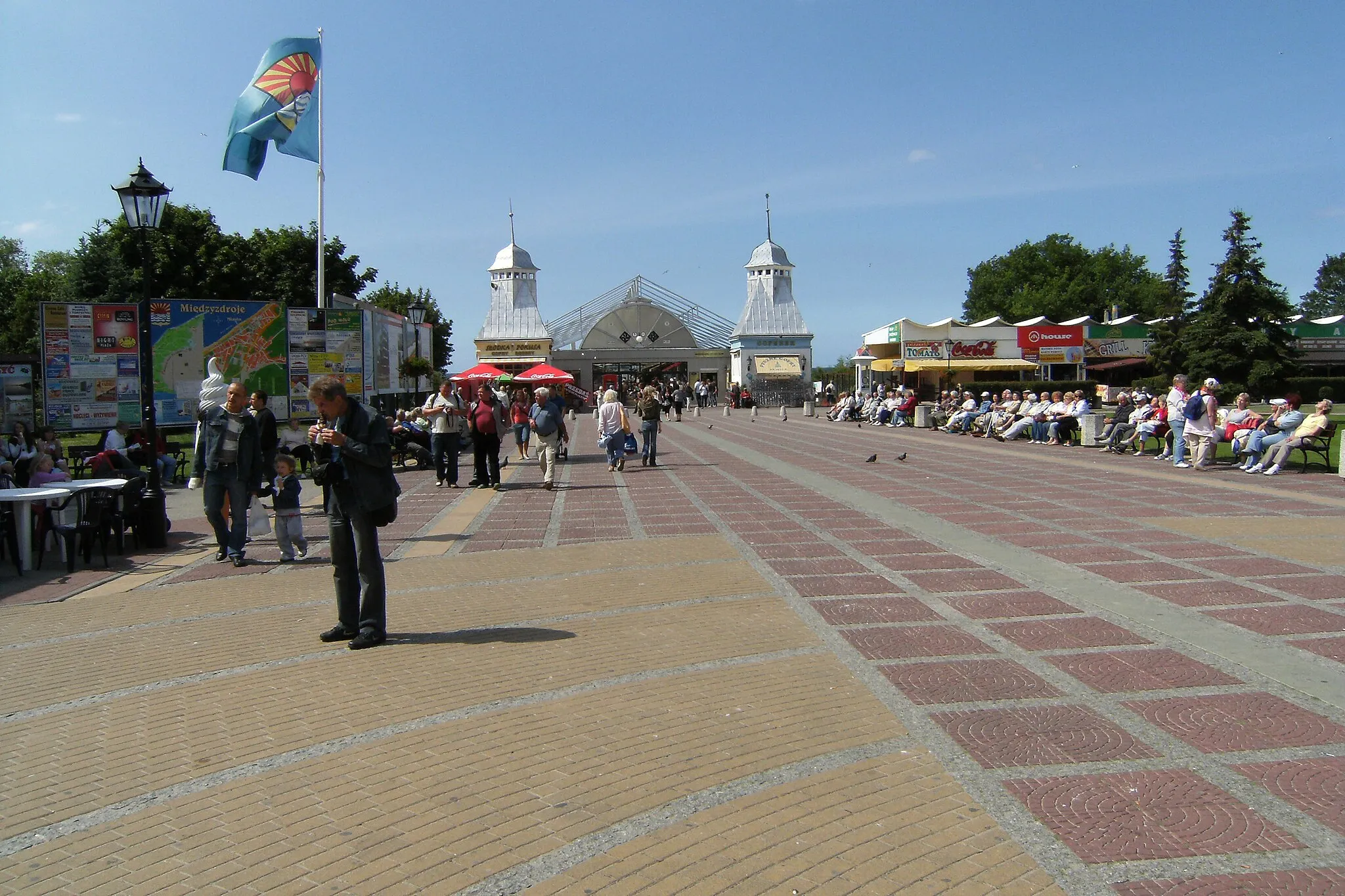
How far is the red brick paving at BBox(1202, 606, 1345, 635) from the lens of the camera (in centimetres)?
598

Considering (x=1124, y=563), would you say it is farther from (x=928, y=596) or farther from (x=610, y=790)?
(x=610, y=790)

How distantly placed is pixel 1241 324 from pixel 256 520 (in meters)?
52.5

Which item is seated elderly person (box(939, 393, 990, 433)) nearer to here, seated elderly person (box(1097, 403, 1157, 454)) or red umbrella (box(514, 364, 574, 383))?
seated elderly person (box(1097, 403, 1157, 454))

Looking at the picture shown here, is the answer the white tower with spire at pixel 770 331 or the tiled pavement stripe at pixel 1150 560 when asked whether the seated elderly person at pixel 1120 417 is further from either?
the white tower with spire at pixel 770 331

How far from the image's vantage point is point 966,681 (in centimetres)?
513

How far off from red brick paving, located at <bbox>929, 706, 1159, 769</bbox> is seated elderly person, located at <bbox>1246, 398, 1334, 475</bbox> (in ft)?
43.4

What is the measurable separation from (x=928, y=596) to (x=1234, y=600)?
6.84 feet

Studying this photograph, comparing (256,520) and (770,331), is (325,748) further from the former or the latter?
(770,331)

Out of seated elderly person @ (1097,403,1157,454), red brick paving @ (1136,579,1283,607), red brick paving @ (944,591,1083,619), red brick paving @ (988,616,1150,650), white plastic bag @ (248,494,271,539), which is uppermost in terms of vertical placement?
seated elderly person @ (1097,403,1157,454)

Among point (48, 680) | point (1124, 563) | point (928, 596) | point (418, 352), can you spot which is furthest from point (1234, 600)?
point (418, 352)

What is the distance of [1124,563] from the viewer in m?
8.12

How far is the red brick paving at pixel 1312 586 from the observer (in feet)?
22.5

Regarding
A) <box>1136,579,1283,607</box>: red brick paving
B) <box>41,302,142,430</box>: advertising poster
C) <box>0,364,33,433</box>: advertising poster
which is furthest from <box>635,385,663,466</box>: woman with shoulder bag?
<box>1136,579,1283,607</box>: red brick paving

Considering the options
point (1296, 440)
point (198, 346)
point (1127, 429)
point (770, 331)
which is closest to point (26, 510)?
point (198, 346)
